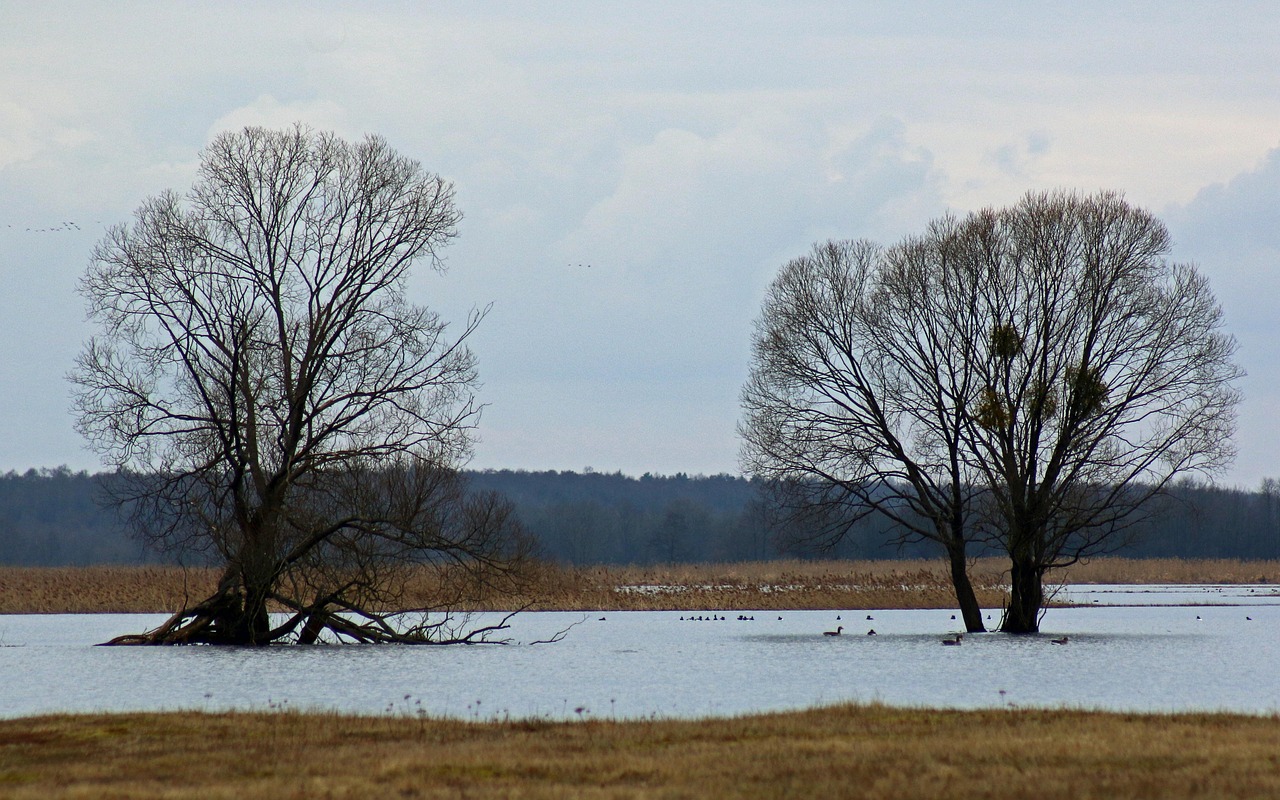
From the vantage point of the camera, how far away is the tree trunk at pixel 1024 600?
36.5 m

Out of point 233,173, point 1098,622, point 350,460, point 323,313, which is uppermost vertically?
point 233,173

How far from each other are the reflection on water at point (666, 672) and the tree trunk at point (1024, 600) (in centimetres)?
165

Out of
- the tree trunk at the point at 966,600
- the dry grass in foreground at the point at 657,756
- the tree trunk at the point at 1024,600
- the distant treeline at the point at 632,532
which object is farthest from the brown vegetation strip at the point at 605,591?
the distant treeline at the point at 632,532

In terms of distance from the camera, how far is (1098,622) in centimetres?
4316

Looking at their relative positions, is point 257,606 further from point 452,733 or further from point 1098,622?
point 1098,622

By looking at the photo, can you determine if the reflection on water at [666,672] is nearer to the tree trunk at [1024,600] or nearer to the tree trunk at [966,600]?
the tree trunk at [966,600]

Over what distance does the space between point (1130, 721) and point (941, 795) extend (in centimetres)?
585

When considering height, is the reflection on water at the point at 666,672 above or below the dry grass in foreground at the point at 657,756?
below

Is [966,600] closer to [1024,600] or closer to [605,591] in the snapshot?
[1024,600]

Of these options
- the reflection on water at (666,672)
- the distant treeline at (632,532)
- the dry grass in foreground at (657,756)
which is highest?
the distant treeline at (632,532)

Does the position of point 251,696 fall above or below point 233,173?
below

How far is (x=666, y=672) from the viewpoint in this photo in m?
24.8

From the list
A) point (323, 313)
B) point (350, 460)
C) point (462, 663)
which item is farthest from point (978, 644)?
point (323, 313)

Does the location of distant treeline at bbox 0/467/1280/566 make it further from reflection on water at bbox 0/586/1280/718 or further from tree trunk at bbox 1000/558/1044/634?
reflection on water at bbox 0/586/1280/718
